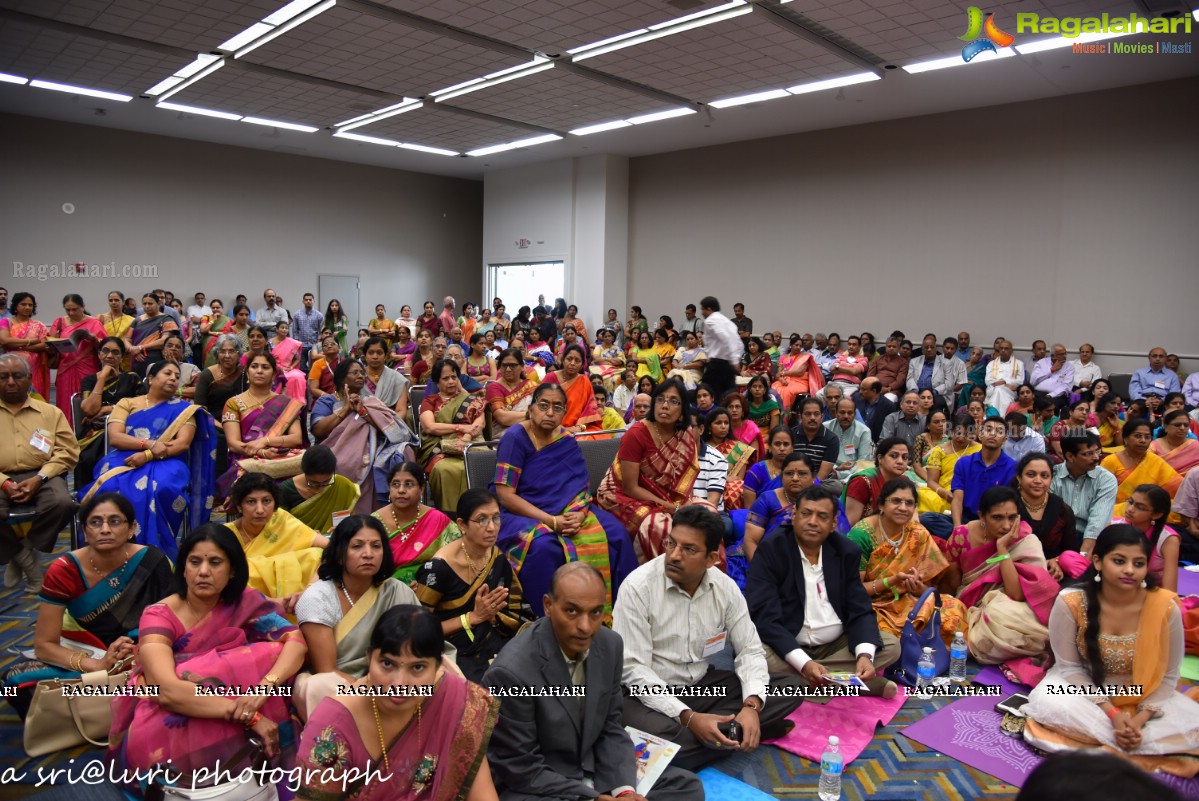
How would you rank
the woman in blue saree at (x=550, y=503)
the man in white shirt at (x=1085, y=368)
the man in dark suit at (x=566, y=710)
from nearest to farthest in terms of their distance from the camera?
the man in dark suit at (x=566, y=710) → the woman in blue saree at (x=550, y=503) → the man in white shirt at (x=1085, y=368)

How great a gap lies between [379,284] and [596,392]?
428 inches

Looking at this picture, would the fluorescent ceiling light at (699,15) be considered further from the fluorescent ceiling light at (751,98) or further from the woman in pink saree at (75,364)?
the woman in pink saree at (75,364)

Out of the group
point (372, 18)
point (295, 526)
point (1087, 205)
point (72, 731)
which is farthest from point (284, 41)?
point (1087, 205)

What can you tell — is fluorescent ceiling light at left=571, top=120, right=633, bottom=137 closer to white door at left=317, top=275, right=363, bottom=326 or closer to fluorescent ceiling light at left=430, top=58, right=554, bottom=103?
Result: fluorescent ceiling light at left=430, top=58, right=554, bottom=103

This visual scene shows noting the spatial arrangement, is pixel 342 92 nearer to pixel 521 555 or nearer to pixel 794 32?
pixel 794 32

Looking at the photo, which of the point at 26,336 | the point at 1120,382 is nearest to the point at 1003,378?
the point at 1120,382

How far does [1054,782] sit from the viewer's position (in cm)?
89

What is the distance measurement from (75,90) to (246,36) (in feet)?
11.7

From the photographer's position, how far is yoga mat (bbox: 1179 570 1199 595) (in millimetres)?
3963

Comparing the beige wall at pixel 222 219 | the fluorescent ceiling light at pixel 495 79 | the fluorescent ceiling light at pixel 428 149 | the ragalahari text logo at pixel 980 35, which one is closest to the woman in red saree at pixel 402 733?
the ragalahari text logo at pixel 980 35

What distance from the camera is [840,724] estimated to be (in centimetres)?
285

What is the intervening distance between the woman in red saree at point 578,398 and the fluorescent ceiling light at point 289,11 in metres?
4.11

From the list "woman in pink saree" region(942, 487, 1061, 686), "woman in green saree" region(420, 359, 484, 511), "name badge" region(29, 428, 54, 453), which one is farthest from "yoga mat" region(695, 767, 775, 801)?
"name badge" region(29, 428, 54, 453)

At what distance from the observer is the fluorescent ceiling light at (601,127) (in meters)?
11.1
